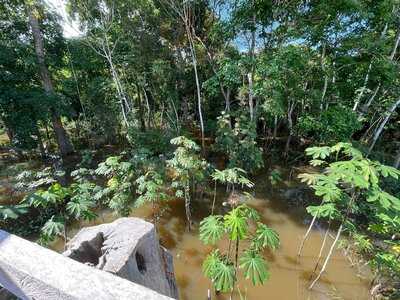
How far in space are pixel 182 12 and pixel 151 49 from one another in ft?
5.24

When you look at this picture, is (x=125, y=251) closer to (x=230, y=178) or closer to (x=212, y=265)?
(x=212, y=265)

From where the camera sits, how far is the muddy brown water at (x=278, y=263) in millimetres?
3314

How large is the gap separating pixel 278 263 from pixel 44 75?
341 inches

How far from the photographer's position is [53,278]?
0.60 meters

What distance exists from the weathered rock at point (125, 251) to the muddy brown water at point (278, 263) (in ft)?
7.23

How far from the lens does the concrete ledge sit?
571mm

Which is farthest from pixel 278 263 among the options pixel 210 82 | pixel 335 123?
pixel 210 82

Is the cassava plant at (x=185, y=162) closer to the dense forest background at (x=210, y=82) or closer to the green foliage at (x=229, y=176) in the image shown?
the dense forest background at (x=210, y=82)

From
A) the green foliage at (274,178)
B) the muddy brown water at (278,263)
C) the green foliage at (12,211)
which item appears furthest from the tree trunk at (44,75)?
the green foliage at (12,211)

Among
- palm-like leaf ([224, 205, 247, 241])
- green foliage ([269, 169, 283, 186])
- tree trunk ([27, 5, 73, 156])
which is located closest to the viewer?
palm-like leaf ([224, 205, 247, 241])

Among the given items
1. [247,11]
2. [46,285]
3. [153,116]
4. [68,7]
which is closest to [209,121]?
[153,116]

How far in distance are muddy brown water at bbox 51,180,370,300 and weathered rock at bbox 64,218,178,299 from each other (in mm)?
2203

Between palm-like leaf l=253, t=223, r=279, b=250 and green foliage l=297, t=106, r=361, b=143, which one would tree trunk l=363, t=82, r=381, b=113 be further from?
palm-like leaf l=253, t=223, r=279, b=250

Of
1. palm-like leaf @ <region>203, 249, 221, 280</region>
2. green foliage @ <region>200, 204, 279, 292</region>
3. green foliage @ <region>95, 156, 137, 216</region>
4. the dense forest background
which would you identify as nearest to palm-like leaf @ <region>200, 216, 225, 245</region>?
green foliage @ <region>200, 204, 279, 292</region>
